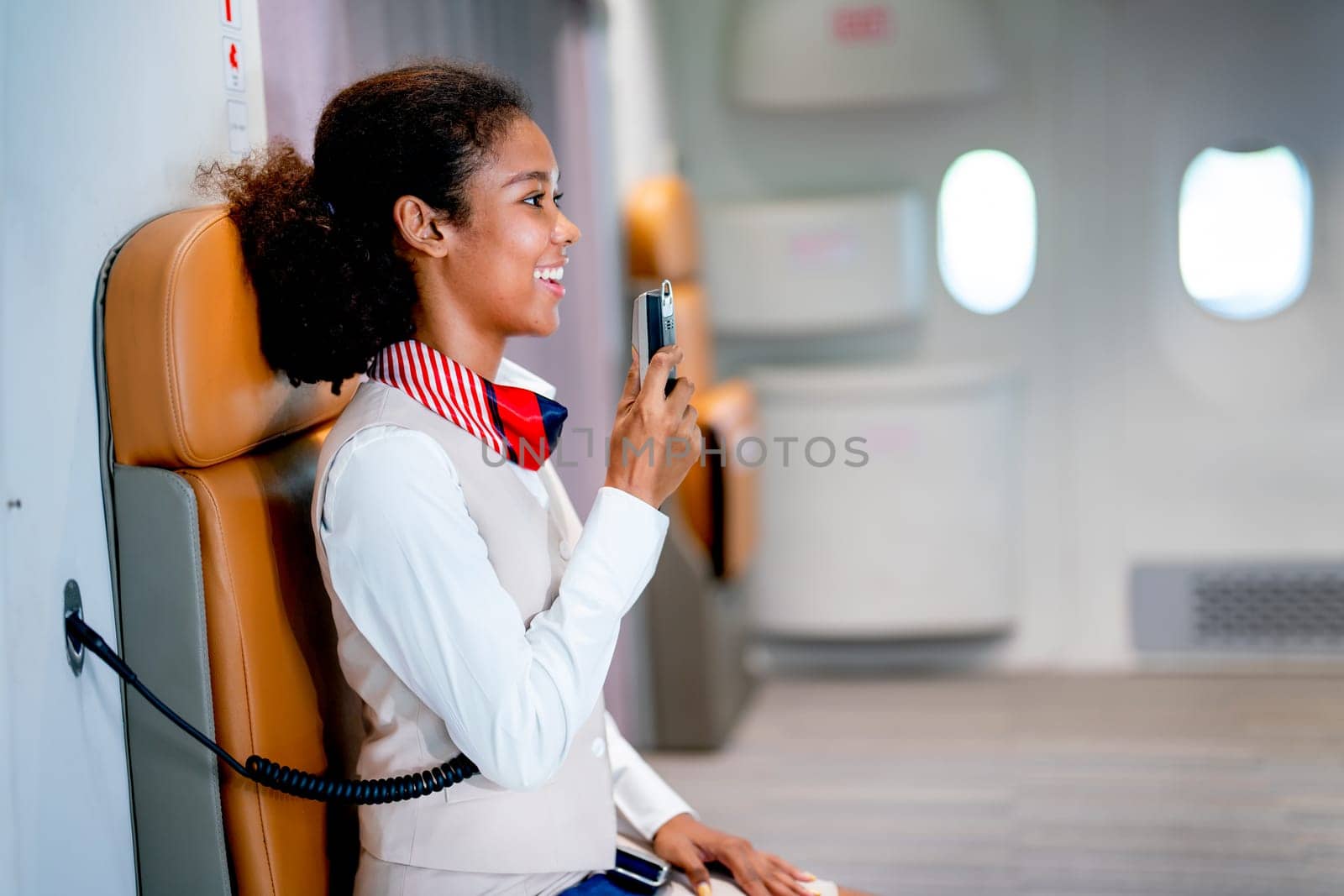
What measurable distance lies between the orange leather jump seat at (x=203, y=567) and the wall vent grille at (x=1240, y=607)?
307 centimetres

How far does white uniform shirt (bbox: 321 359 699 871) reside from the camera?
3.92 feet

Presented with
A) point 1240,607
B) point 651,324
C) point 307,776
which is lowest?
point 1240,607

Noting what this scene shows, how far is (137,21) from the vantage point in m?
1.43

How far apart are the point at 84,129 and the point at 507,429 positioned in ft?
1.65

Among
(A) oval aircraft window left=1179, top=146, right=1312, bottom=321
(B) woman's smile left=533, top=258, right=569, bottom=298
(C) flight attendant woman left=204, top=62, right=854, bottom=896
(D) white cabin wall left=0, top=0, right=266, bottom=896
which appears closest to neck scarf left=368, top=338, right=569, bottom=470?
(C) flight attendant woman left=204, top=62, right=854, bottom=896

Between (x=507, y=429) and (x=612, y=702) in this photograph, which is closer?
(x=507, y=429)

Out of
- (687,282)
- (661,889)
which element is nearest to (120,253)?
(661,889)

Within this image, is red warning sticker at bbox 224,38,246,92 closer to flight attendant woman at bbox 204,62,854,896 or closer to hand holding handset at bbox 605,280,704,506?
flight attendant woman at bbox 204,62,854,896

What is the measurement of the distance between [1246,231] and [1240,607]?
3.48 ft

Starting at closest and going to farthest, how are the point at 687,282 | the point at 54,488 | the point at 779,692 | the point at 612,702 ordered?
the point at 54,488, the point at 612,702, the point at 687,282, the point at 779,692

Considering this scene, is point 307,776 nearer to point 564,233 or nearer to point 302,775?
point 302,775

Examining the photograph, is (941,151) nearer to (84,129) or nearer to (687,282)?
Result: (687,282)

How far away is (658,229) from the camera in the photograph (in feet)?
11.1

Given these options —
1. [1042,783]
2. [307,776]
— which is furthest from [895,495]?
[307,776]
